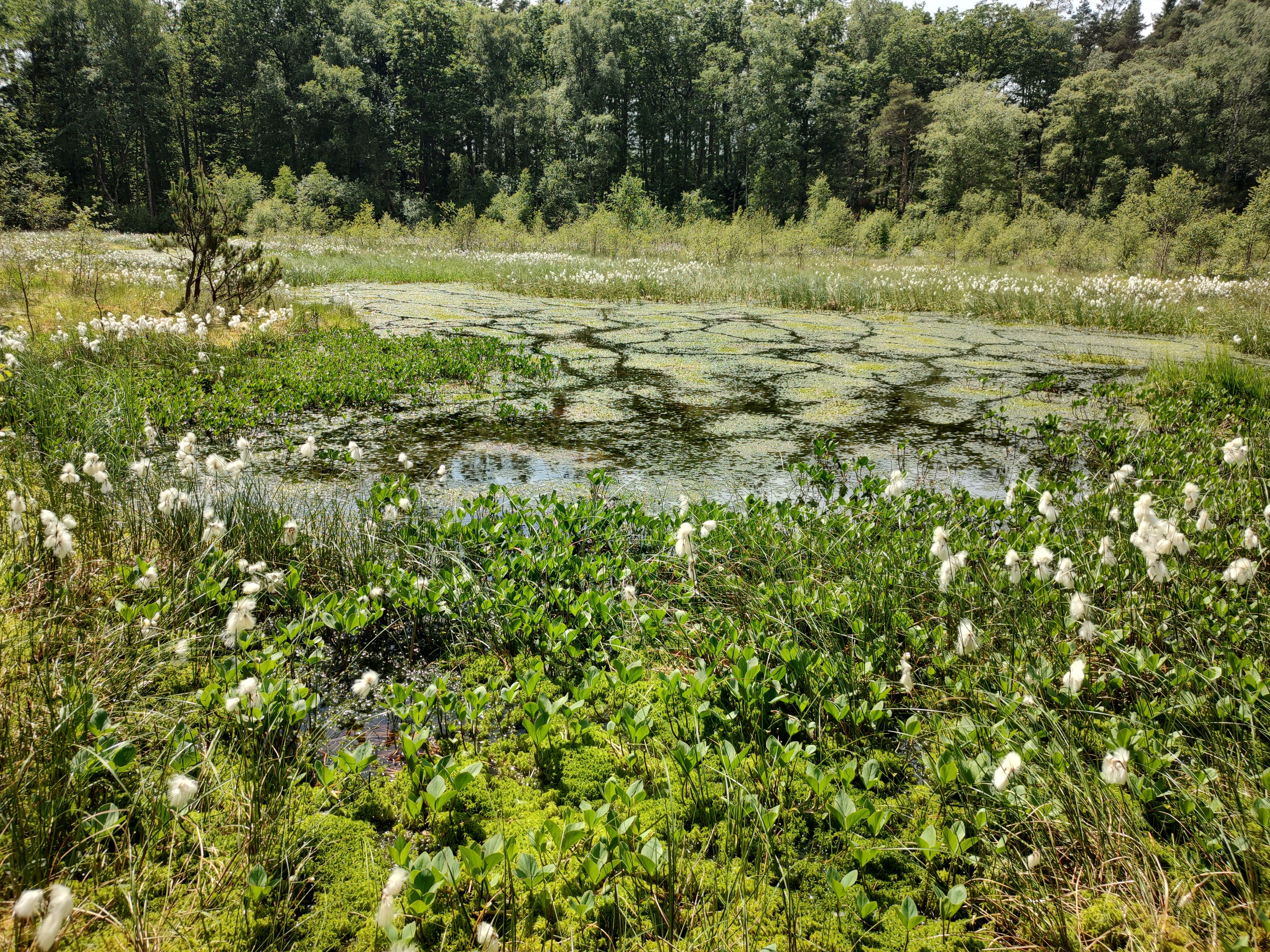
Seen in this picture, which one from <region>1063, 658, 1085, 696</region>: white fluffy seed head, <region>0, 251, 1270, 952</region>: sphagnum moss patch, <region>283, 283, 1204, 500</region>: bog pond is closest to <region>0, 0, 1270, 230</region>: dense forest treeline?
Answer: <region>283, 283, 1204, 500</region>: bog pond

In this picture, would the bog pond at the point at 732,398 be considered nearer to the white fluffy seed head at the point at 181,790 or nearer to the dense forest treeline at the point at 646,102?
the white fluffy seed head at the point at 181,790

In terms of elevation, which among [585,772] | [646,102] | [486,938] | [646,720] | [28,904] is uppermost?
[646,102]

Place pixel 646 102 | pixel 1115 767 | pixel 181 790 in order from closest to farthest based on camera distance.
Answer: pixel 181 790 < pixel 1115 767 < pixel 646 102

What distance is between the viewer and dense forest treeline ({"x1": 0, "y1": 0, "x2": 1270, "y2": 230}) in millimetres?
33156

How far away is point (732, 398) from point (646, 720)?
13.6ft

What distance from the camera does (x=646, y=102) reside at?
43344 millimetres

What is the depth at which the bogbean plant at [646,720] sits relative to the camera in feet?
4.03

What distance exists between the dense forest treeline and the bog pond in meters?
23.7

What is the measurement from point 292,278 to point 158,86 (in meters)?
34.4

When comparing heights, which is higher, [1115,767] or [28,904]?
[28,904]

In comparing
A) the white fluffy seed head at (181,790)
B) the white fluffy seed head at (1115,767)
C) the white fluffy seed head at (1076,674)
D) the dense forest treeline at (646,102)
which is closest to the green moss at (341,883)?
the white fluffy seed head at (181,790)

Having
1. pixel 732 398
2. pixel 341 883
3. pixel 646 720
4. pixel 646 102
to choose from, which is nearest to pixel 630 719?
pixel 646 720

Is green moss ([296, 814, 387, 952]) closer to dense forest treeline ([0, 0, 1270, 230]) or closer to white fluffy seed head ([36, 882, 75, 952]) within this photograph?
white fluffy seed head ([36, 882, 75, 952])

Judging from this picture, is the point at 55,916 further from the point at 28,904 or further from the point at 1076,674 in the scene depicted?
the point at 1076,674
